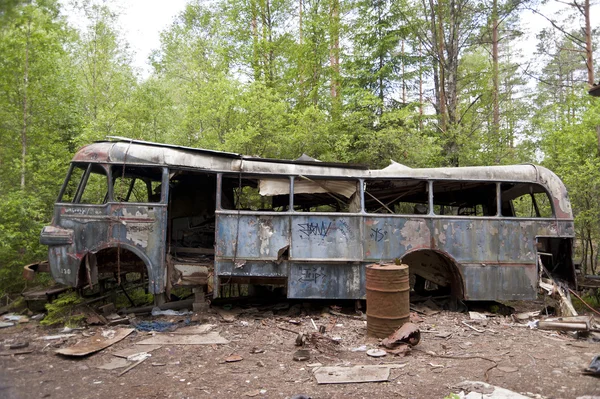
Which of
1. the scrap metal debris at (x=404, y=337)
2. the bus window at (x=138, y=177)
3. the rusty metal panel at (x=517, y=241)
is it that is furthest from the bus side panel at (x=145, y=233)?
the rusty metal panel at (x=517, y=241)

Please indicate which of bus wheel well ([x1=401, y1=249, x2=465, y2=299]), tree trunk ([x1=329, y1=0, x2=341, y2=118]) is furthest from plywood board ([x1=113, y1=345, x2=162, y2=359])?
tree trunk ([x1=329, y1=0, x2=341, y2=118])

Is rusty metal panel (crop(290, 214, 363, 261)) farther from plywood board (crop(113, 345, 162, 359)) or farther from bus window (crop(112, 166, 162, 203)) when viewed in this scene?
bus window (crop(112, 166, 162, 203))

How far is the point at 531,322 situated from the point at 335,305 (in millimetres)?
3583

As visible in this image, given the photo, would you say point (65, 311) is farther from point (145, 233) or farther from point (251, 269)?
point (251, 269)

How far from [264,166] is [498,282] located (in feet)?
16.4

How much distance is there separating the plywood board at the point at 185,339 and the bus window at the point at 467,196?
5.23 meters

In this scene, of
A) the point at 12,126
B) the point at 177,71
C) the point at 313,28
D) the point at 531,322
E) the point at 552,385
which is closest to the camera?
the point at 552,385

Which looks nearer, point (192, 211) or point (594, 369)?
point (594, 369)

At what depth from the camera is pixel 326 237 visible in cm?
708

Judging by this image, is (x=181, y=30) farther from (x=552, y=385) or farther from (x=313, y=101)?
(x=552, y=385)

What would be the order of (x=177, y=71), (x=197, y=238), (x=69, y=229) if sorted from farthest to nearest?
(x=177, y=71) → (x=197, y=238) → (x=69, y=229)

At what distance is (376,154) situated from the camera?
12.0 m

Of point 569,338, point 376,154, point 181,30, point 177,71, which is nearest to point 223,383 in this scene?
point 569,338

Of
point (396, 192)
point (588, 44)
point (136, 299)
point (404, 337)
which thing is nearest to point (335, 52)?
point (588, 44)
